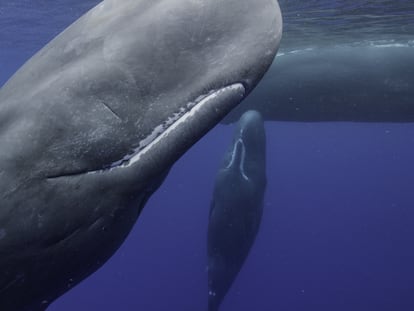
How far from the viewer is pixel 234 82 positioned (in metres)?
2.49

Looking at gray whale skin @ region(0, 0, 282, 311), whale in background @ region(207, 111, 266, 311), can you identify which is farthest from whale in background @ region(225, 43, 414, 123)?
gray whale skin @ region(0, 0, 282, 311)

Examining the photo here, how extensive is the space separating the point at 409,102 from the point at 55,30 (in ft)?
73.2

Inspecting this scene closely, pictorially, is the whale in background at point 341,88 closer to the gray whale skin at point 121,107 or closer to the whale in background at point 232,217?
the whale in background at point 232,217

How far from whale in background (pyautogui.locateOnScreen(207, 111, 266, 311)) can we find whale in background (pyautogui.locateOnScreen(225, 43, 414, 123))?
3.36 meters

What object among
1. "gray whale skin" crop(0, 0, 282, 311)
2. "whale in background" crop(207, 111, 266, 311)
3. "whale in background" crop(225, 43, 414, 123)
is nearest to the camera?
"gray whale skin" crop(0, 0, 282, 311)

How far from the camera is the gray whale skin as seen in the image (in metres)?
2.43

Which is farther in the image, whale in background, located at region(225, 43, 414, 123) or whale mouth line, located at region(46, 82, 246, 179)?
whale in background, located at region(225, 43, 414, 123)

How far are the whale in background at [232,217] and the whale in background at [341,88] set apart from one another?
3.36 meters

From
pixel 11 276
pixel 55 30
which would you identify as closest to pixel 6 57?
pixel 55 30

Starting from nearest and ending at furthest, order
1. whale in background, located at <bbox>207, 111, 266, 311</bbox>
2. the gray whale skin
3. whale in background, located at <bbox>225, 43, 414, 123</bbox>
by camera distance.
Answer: the gray whale skin < whale in background, located at <bbox>207, 111, 266, 311</bbox> < whale in background, located at <bbox>225, 43, 414, 123</bbox>

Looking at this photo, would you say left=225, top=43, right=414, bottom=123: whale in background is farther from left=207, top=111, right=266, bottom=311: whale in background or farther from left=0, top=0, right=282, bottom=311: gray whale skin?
left=0, top=0, right=282, bottom=311: gray whale skin

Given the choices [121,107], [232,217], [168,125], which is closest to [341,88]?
[232,217]

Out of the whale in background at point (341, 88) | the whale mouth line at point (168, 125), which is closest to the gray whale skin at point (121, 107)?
the whale mouth line at point (168, 125)

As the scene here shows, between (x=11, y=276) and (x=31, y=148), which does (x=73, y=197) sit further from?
(x=11, y=276)
